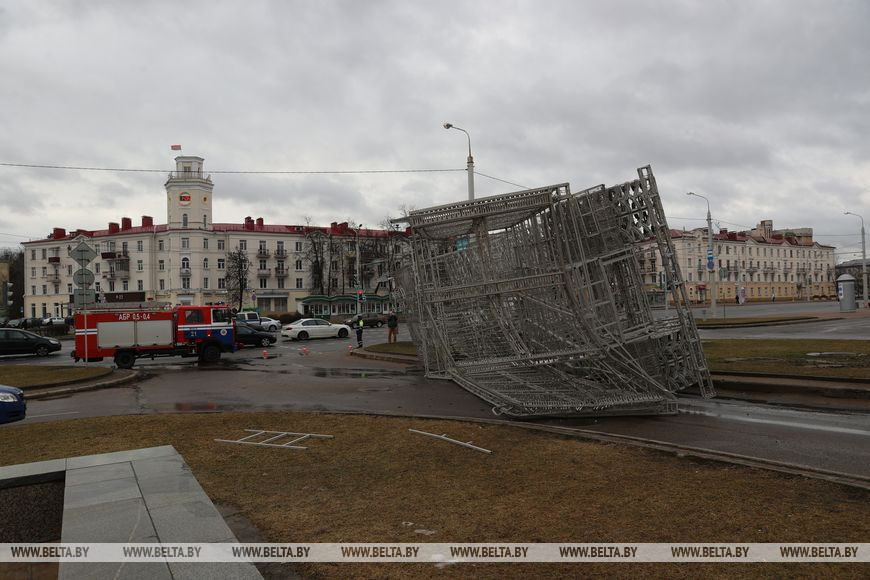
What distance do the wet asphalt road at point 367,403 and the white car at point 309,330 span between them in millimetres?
13223

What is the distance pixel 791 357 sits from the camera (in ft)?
48.9

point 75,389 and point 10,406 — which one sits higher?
point 10,406

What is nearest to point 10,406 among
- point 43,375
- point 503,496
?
point 503,496

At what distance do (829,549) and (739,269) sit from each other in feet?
368

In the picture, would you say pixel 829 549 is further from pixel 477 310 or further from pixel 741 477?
pixel 477 310

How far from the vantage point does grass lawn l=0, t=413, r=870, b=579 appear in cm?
410

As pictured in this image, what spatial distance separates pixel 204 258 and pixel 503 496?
79662mm

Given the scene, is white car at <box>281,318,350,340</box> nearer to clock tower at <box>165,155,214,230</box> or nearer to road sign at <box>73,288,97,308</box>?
road sign at <box>73,288,97,308</box>

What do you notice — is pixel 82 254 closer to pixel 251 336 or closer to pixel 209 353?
pixel 209 353

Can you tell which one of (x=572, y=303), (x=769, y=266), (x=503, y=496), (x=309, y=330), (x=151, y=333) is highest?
(x=769, y=266)

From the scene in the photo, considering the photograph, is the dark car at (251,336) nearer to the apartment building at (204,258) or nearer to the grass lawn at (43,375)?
the grass lawn at (43,375)

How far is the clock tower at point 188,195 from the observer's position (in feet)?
245

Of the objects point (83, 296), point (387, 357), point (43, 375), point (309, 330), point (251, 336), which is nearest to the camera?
point (43, 375)

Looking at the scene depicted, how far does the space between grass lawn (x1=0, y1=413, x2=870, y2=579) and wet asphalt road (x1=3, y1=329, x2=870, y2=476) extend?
5.34 feet
